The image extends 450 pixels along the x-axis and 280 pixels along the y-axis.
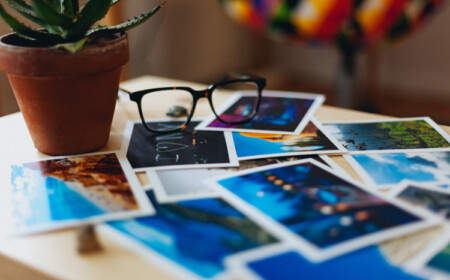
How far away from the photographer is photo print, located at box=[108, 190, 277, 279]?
0.43 metres

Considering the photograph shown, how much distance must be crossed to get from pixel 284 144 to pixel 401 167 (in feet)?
0.57

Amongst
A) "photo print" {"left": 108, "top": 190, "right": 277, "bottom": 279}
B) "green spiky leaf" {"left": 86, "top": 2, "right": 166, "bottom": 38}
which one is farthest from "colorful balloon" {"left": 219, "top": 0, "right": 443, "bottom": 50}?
"photo print" {"left": 108, "top": 190, "right": 277, "bottom": 279}

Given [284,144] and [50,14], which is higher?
[50,14]

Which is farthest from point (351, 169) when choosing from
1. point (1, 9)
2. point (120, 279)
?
point (1, 9)

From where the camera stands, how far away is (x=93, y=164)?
2.17 feet

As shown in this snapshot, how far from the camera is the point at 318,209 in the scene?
520mm

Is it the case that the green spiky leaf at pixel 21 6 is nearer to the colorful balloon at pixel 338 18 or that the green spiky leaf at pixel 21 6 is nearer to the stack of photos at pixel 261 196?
the stack of photos at pixel 261 196

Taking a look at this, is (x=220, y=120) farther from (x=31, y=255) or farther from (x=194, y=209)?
(x=31, y=255)

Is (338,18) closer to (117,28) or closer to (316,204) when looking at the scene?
(117,28)

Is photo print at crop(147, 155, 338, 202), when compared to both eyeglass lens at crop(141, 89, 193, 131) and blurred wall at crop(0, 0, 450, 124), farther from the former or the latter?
blurred wall at crop(0, 0, 450, 124)

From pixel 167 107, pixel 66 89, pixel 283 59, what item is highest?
pixel 66 89

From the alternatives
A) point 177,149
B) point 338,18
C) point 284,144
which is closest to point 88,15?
point 177,149

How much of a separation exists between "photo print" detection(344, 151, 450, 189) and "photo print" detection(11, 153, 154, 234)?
289mm

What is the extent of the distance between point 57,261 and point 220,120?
1.39 ft
